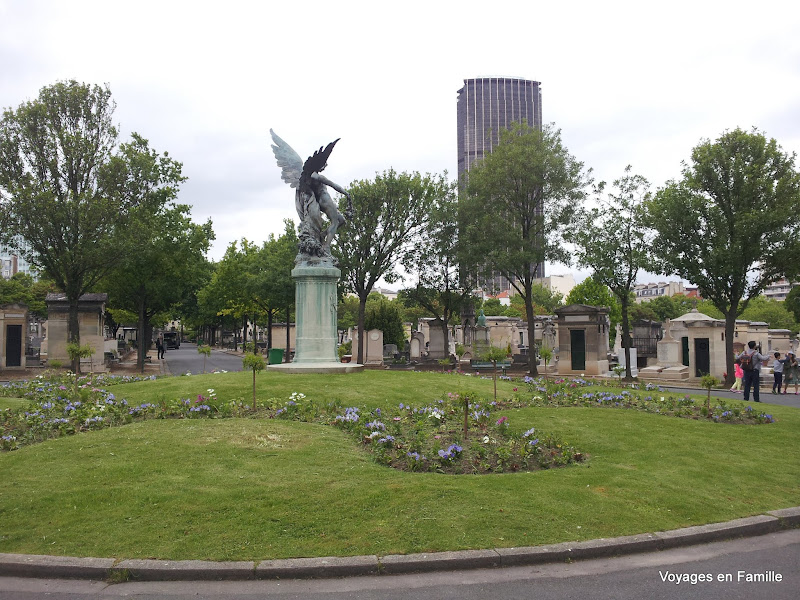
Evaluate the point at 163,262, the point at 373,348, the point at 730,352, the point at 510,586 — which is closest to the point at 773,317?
the point at 730,352

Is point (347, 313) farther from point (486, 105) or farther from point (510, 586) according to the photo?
point (486, 105)

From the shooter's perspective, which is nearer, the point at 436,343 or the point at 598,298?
the point at 436,343

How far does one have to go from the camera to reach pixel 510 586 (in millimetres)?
5461

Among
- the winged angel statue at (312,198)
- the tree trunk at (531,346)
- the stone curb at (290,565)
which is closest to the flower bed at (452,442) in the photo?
the stone curb at (290,565)

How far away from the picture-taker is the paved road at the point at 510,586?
5.28 meters

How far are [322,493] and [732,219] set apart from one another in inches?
996

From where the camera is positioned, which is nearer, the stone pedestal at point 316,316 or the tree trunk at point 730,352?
the stone pedestal at point 316,316

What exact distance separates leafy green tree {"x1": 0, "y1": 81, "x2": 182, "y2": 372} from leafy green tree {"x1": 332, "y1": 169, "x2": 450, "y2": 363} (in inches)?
490

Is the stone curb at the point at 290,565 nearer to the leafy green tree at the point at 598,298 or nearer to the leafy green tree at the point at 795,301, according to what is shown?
the leafy green tree at the point at 795,301

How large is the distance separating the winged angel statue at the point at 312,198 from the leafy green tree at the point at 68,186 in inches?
407

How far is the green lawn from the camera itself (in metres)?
6.15

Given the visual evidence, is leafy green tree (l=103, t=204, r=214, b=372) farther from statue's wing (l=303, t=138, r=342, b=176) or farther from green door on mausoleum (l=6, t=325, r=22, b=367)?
statue's wing (l=303, t=138, r=342, b=176)

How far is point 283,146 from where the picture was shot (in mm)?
20984

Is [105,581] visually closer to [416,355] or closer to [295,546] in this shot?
[295,546]
